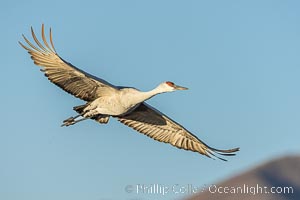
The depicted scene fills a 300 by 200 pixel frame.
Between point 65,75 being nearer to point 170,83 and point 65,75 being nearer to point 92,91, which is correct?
point 92,91

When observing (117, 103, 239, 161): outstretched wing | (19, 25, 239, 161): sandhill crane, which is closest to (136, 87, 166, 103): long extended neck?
(19, 25, 239, 161): sandhill crane

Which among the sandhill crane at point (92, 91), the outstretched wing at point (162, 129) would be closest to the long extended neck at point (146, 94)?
the sandhill crane at point (92, 91)

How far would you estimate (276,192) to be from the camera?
176 m

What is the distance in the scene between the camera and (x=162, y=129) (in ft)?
95.7

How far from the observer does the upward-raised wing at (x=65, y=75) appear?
85.6 feet

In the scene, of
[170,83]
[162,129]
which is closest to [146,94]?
[170,83]

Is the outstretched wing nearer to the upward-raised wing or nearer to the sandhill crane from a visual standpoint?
the sandhill crane

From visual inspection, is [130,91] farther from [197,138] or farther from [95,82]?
[197,138]

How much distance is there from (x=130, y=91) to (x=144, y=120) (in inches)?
110

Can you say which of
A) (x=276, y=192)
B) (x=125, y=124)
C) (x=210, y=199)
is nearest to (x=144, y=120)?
(x=125, y=124)

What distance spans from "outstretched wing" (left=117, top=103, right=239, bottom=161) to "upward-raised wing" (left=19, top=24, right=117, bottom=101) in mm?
2158

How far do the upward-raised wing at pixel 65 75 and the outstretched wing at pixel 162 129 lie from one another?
2.16 m

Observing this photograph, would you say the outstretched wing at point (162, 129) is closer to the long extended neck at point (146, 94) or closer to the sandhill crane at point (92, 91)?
→ the sandhill crane at point (92, 91)

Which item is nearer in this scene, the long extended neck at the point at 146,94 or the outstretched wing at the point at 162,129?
the long extended neck at the point at 146,94
